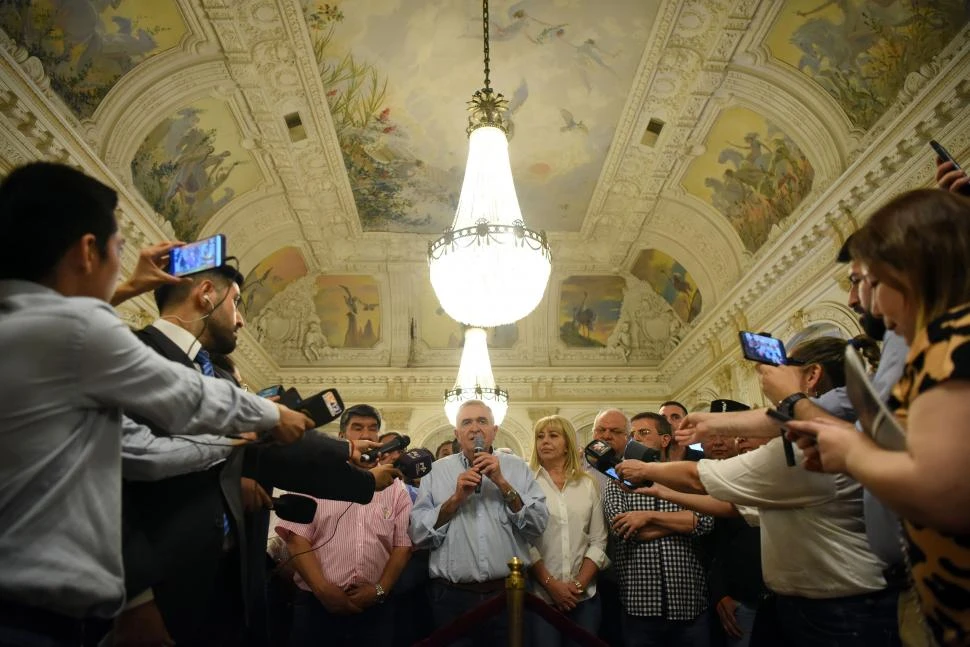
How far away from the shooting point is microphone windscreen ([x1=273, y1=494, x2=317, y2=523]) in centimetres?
244

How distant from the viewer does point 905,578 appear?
1.94m

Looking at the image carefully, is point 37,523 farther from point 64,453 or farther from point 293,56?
point 293,56

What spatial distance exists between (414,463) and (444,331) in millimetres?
12925

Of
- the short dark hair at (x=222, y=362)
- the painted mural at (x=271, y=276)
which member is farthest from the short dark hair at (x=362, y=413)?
the painted mural at (x=271, y=276)

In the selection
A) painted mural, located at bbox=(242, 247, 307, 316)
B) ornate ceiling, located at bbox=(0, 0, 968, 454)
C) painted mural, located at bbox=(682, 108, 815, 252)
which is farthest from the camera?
painted mural, located at bbox=(242, 247, 307, 316)

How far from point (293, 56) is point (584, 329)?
9701mm

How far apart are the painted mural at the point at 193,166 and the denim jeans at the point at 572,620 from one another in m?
8.34

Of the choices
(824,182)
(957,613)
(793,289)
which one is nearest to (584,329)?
(793,289)

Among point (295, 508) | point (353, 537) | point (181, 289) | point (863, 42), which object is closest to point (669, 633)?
point (353, 537)

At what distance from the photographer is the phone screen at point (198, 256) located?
2.11 meters

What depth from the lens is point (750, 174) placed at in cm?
1051

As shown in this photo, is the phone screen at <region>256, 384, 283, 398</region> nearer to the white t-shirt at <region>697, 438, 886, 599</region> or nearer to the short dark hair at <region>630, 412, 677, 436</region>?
the white t-shirt at <region>697, 438, 886, 599</region>

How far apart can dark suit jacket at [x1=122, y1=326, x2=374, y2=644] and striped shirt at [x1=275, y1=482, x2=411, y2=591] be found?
1.20 meters

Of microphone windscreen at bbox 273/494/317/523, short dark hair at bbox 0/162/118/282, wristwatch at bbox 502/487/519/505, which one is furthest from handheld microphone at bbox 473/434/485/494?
short dark hair at bbox 0/162/118/282
